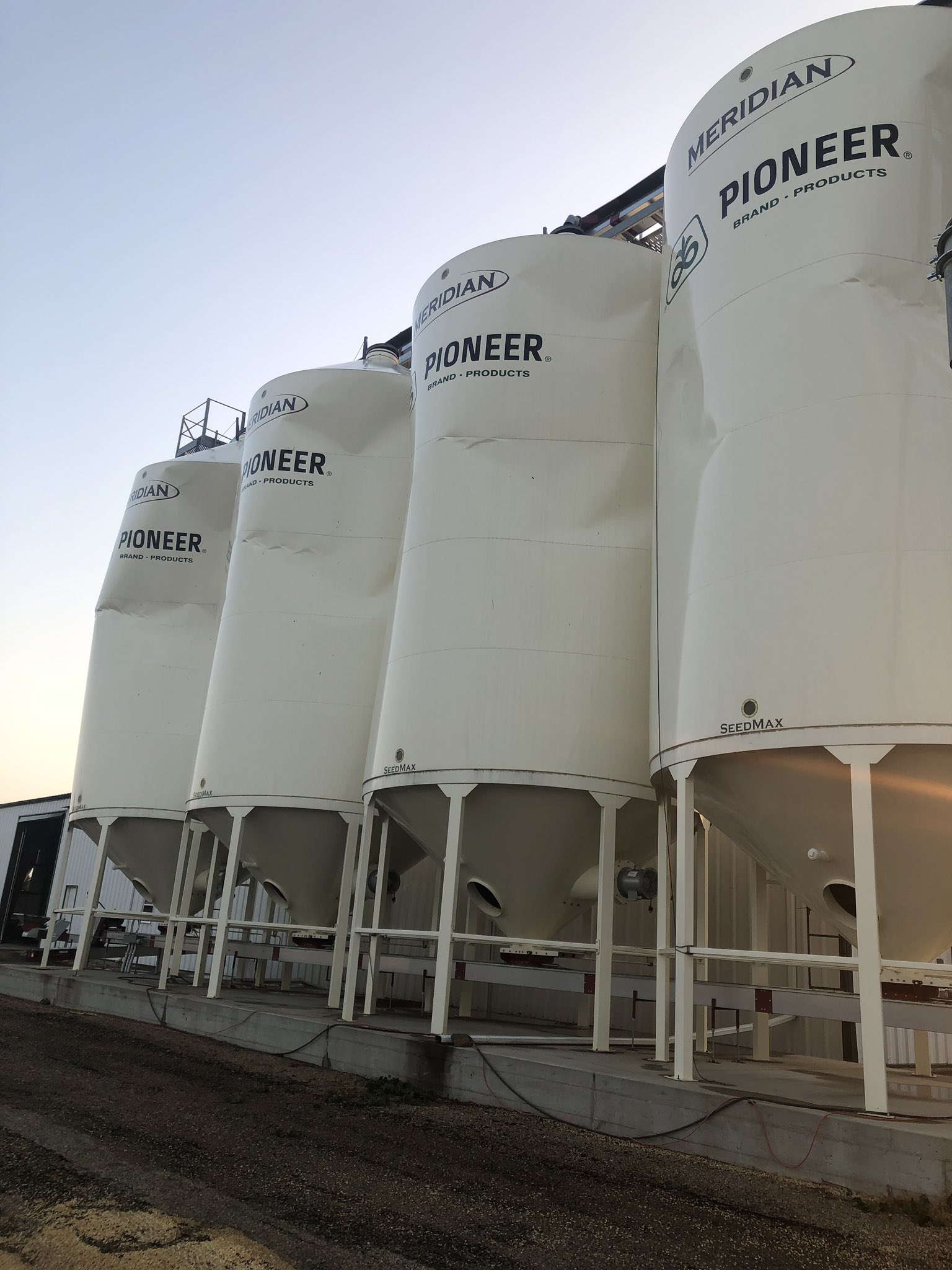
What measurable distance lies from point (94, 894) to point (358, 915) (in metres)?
8.80

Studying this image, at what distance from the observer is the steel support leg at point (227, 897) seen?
53.1ft

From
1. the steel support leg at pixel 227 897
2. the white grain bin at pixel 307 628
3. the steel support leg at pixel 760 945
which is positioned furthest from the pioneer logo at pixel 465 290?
the steel support leg at pixel 760 945

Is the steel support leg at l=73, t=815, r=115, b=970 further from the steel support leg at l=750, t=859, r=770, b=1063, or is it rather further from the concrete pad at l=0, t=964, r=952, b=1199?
the steel support leg at l=750, t=859, r=770, b=1063

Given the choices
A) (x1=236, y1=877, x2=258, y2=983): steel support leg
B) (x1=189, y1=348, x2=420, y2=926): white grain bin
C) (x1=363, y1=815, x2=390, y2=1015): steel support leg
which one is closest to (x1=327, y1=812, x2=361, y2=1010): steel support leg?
(x1=189, y1=348, x2=420, y2=926): white grain bin

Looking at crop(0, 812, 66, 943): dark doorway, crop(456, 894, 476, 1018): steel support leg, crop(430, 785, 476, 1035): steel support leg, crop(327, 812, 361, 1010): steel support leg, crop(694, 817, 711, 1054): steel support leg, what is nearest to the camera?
crop(430, 785, 476, 1035): steel support leg

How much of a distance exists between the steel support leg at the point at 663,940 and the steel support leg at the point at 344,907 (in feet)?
19.8

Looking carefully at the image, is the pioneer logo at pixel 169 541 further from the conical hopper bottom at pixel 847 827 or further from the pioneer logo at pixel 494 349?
the conical hopper bottom at pixel 847 827

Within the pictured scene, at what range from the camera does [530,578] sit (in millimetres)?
13023

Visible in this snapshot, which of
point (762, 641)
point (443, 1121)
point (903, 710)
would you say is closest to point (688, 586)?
point (762, 641)

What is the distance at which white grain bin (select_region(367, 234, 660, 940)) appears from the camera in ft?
41.0

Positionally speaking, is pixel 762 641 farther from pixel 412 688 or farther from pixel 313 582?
pixel 313 582

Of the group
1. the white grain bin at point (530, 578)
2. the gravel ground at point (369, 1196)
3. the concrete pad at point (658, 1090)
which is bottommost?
the gravel ground at point (369, 1196)

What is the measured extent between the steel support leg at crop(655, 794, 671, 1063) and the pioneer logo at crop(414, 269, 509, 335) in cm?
766

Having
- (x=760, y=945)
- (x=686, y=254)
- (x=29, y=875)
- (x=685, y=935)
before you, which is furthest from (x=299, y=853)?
(x=29, y=875)
